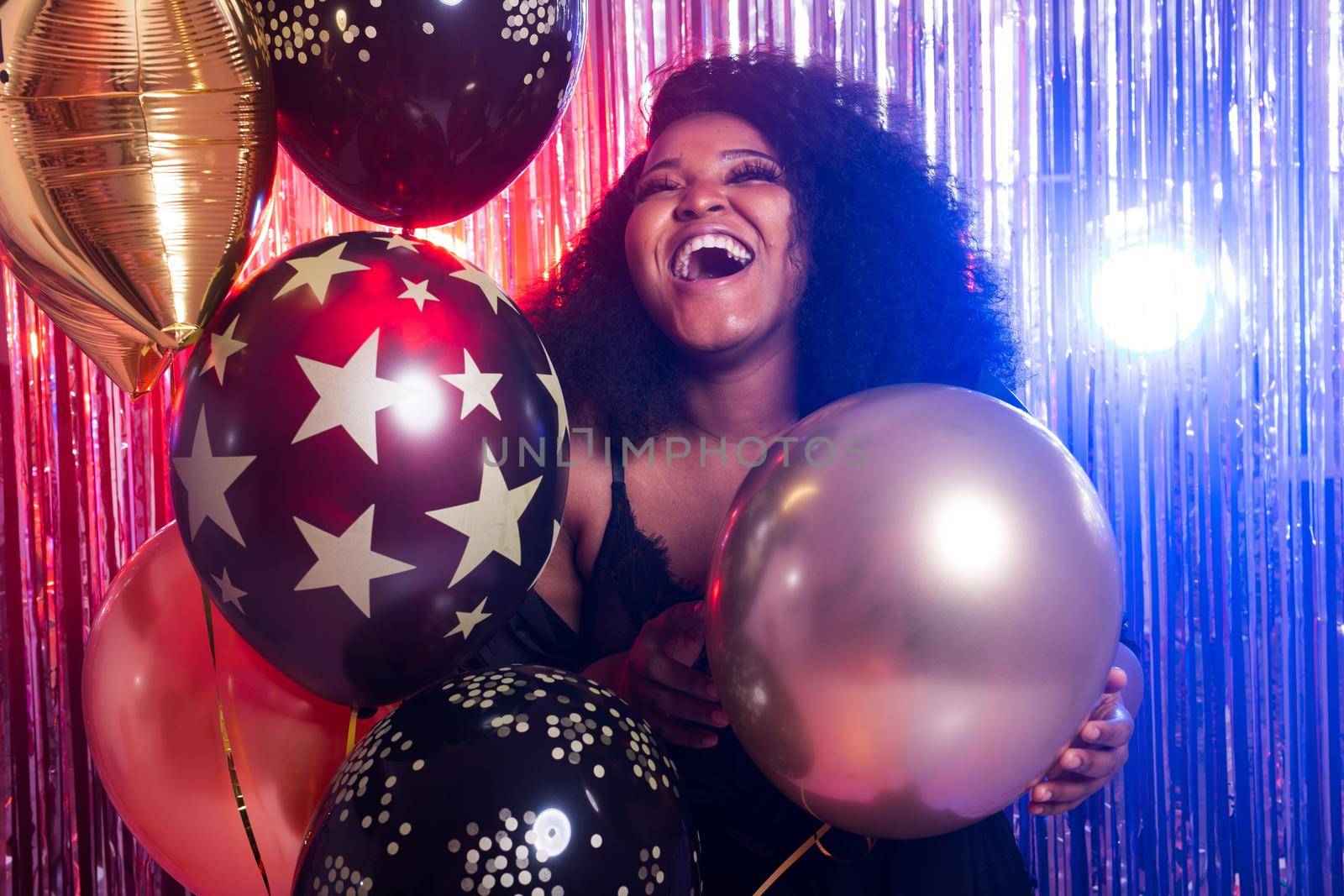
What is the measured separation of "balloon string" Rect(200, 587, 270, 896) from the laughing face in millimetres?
555

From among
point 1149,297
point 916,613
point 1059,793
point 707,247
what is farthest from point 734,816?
point 1149,297

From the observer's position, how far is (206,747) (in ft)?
2.61

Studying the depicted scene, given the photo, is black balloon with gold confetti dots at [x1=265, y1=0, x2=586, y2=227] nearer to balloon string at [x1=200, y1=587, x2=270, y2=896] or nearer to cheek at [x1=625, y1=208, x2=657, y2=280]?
cheek at [x1=625, y1=208, x2=657, y2=280]

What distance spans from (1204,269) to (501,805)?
1633 millimetres

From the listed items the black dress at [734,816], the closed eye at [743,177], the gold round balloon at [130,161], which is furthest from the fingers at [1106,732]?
the gold round balloon at [130,161]

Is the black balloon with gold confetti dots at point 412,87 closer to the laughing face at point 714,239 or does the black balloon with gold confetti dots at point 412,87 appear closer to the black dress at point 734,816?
the laughing face at point 714,239

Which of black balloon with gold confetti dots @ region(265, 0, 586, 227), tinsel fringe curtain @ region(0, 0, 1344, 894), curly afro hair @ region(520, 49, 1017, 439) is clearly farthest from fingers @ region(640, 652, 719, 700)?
tinsel fringe curtain @ region(0, 0, 1344, 894)

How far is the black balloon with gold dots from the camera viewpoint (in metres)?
0.62

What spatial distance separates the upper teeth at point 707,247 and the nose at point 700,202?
0.10 ft

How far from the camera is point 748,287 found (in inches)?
40.6

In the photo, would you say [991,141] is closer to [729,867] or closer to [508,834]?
[729,867]

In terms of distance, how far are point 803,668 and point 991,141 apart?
133cm

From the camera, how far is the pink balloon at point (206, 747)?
0.79 metres

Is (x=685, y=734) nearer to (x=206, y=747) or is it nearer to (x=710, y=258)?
(x=206, y=747)
